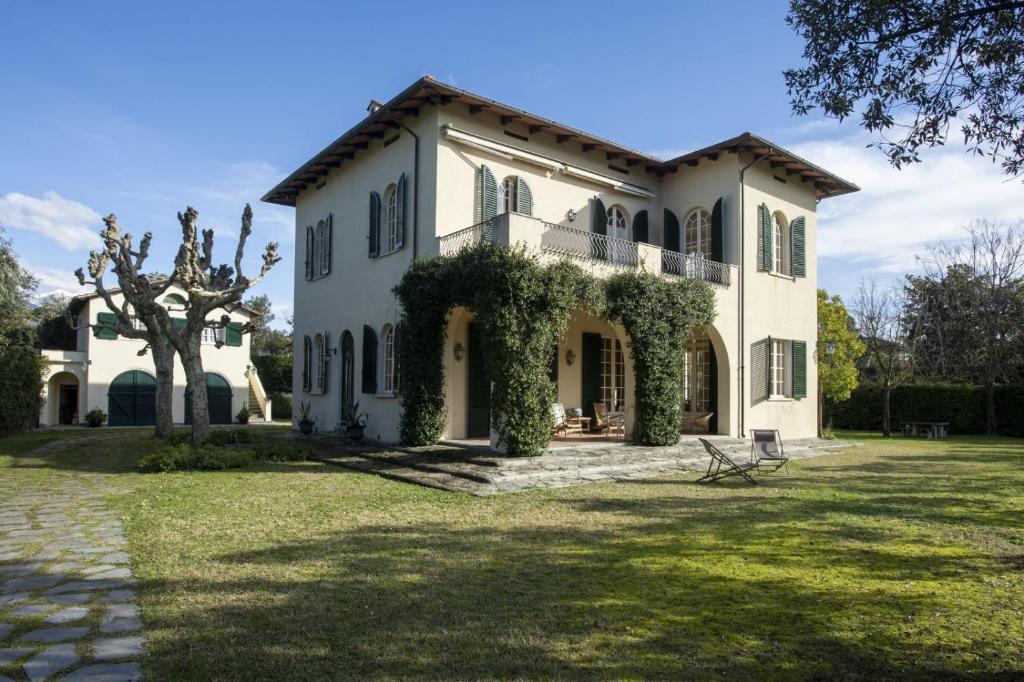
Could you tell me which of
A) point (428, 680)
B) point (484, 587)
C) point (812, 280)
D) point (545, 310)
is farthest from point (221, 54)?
point (812, 280)

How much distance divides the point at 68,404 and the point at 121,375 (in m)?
4.43

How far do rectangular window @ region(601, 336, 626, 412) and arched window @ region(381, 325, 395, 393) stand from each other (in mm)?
5388

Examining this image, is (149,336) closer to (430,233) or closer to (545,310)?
(430,233)

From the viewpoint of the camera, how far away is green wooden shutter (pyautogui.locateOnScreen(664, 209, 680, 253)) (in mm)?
17203

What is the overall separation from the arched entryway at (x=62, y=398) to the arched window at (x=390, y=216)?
18859 millimetres

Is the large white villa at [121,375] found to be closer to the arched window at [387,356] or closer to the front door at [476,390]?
the arched window at [387,356]

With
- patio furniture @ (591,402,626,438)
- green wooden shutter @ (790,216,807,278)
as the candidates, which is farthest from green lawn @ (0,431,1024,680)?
green wooden shutter @ (790,216,807,278)

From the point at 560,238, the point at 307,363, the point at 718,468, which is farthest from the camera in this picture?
the point at 307,363

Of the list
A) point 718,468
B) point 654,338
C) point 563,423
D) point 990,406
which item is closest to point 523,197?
point 654,338

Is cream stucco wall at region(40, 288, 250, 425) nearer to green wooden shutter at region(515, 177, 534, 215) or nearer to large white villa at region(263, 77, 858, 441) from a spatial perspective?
large white villa at region(263, 77, 858, 441)

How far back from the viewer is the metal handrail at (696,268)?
49.9 ft

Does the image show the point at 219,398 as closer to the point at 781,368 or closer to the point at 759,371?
the point at 759,371

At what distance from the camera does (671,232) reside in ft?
56.7

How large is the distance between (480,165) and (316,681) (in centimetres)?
1195
